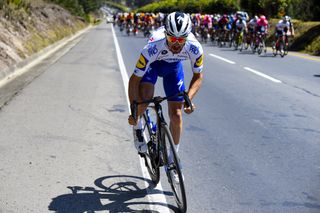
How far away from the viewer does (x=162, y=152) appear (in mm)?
4867

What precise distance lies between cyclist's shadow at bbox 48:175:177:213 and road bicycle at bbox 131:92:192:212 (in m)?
0.19

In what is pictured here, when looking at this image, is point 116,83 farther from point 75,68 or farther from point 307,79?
point 307,79

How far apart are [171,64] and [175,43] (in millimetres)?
470

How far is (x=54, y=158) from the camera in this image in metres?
6.08

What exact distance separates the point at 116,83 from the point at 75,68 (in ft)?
11.9

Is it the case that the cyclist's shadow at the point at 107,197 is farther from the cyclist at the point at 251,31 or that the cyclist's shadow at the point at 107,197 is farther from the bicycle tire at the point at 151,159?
the cyclist at the point at 251,31

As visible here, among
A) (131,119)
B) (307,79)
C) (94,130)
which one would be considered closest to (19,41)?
(307,79)

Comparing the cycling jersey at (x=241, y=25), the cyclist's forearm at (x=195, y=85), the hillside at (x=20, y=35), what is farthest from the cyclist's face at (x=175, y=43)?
the cycling jersey at (x=241, y=25)

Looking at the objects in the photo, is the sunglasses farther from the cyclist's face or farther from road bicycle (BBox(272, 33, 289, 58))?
road bicycle (BBox(272, 33, 289, 58))

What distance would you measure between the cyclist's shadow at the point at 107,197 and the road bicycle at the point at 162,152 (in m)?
0.19

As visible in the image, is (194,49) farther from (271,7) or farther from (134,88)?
(271,7)

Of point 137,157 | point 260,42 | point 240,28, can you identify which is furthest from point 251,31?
point 137,157

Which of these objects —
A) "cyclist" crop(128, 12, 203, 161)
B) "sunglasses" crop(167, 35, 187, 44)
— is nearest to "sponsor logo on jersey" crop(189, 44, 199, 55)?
"cyclist" crop(128, 12, 203, 161)

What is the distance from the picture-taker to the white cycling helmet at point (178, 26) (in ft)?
14.8
